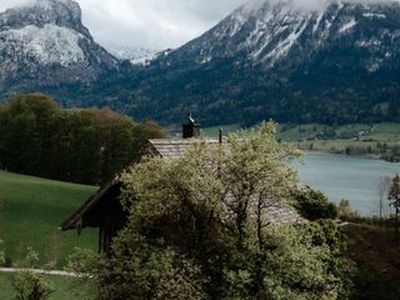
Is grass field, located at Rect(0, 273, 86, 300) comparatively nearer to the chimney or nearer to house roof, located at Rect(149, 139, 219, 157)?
the chimney

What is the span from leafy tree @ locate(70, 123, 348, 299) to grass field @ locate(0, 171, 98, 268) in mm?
40686

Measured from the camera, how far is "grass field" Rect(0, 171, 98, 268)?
6284 centimetres

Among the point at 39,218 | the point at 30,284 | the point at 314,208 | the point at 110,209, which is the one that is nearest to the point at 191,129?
the point at 110,209

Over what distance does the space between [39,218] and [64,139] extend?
115ft

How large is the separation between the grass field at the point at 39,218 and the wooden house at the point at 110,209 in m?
30.8

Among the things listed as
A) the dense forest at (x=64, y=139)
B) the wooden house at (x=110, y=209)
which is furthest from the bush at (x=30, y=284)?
the dense forest at (x=64, y=139)

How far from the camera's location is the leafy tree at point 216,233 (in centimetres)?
1705

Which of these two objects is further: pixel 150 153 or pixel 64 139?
pixel 64 139

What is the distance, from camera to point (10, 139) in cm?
10788

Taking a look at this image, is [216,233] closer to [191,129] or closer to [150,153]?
[150,153]

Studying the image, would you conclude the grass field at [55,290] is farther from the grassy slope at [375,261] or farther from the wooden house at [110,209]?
the grassy slope at [375,261]

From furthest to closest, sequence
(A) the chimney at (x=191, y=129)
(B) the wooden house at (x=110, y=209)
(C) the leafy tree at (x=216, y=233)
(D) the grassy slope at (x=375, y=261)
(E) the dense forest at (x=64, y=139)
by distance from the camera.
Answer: (E) the dense forest at (x=64, y=139)
(D) the grassy slope at (x=375, y=261)
(A) the chimney at (x=191, y=129)
(B) the wooden house at (x=110, y=209)
(C) the leafy tree at (x=216, y=233)

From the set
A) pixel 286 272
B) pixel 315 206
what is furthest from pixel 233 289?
pixel 315 206

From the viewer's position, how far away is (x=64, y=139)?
4210 inches
